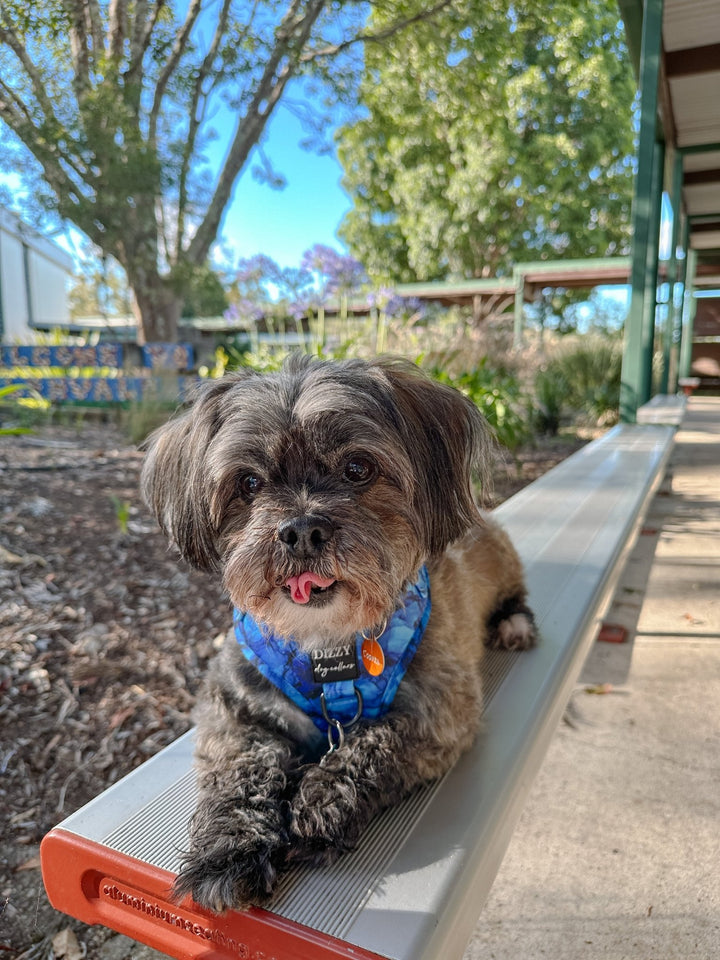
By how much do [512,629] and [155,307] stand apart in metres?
7.03

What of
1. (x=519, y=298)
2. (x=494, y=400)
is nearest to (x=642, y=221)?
(x=494, y=400)

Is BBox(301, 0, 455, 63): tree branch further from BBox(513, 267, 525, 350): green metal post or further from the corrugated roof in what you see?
BBox(513, 267, 525, 350): green metal post

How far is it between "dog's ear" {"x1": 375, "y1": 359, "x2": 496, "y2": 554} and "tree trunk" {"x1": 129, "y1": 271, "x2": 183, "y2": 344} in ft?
20.6

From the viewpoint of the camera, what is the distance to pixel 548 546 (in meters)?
3.38

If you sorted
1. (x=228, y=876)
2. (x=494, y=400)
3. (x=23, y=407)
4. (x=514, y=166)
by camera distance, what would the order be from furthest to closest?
1. (x=514, y=166)
2. (x=23, y=407)
3. (x=494, y=400)
4. (x=228, y=876)

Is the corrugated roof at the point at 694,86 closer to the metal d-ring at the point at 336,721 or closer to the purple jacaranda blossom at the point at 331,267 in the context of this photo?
the purple jacaranda blossom at the point at 331,267

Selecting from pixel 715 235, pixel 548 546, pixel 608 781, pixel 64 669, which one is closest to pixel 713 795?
pixel 608 781

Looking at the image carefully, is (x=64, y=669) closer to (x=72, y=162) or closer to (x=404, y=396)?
(x=404, y=396)

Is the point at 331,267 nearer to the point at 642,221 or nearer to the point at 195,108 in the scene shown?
the point at 195,108

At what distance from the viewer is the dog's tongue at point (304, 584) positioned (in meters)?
1.53

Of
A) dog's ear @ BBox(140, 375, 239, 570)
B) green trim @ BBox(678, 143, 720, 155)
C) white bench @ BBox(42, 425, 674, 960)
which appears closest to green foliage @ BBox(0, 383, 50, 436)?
dog's ear @ BBox(140, 375, 239, 570)

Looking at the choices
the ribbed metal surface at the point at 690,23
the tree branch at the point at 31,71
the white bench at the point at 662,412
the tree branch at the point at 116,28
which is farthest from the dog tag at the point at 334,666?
the ribbed metal surface at the point at 690,23

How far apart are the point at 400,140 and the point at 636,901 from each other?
30.0 meters

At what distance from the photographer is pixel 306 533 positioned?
1480 millimetres
